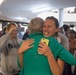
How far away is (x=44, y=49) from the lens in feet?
6.16

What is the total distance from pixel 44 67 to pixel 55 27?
414 millimetres

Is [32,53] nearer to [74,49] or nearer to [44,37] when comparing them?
[44,37]

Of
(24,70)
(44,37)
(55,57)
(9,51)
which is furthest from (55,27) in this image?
(9,51)

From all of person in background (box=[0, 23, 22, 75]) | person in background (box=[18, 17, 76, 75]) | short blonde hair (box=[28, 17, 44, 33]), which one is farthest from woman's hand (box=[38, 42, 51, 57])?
person in background (box=[0, 23, 22, 75])

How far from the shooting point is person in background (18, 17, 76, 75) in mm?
1854

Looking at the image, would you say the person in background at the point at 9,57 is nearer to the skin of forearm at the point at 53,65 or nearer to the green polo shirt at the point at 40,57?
the green polo shirt at the point at 40,57

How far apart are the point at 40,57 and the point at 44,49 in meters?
0.08

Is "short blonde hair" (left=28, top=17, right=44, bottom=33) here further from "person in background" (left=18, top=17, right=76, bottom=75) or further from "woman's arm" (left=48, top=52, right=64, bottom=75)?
"woman's arm" (left=48, top=52, right=64, bottom=75)

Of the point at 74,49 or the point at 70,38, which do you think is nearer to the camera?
the point at 74,49

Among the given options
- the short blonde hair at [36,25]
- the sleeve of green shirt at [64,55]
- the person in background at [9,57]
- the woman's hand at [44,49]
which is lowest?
the person in background at [9,57]

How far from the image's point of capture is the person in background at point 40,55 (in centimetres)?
185

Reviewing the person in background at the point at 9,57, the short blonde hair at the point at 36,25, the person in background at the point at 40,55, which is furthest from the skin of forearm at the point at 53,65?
the person in background at the point at 9,57

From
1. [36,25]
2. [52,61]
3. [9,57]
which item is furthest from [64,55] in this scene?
[9,57]

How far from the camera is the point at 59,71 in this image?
6.11ft
